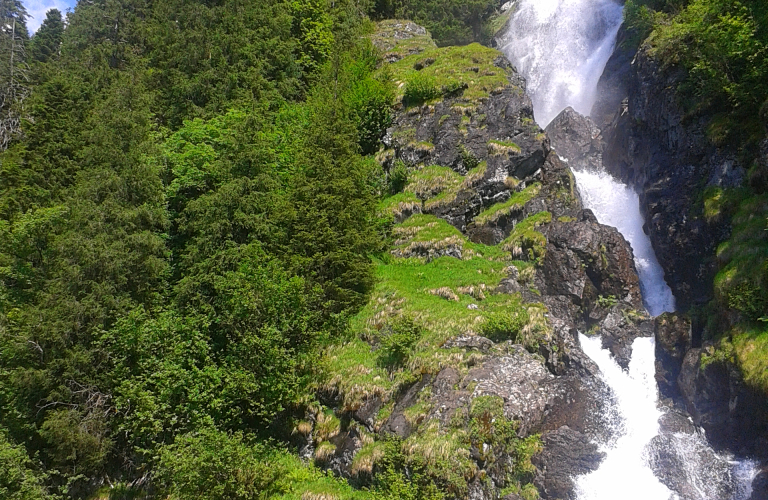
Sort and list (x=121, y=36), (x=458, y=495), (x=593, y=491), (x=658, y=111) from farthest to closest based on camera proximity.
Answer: (x=121, y=36) < (x=658, y=111) < (x=593, y=491) < (x=458, y=495)

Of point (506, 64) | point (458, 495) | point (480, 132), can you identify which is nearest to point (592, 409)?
point (458, 495)

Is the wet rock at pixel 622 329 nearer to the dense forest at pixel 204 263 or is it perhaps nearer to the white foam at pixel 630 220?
the white foam at pixel 630 220

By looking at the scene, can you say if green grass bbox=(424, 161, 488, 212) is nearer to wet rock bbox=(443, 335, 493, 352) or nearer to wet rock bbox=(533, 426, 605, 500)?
wet rock bbox=(443, 335, 493, 352)

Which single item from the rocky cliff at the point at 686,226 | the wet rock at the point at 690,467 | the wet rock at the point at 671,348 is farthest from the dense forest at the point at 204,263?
the wet rock at the point at 690,467

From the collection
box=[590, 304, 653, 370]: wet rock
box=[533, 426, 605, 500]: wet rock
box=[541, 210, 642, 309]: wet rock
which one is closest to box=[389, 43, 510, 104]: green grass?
box=[541, 210, 642, 309]: wet rock

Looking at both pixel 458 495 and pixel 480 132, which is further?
pixel 480 132

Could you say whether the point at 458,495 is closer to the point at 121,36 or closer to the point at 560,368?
the point at 560,368

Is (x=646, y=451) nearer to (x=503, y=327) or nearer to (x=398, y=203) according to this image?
(x=503, y=327)

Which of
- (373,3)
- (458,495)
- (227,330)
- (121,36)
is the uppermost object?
(121,36)
